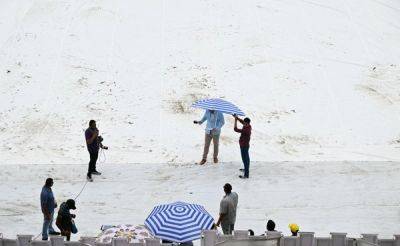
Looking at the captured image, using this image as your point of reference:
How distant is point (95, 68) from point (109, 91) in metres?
1.51

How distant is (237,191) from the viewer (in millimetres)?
12172

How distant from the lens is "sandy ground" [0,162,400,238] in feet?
35.3

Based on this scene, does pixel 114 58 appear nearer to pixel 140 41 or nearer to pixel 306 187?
pixel 140 41

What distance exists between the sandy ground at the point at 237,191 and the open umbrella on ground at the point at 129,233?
9.30ft

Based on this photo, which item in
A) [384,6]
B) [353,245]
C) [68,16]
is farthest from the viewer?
[384,6]

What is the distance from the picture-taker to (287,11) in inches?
888

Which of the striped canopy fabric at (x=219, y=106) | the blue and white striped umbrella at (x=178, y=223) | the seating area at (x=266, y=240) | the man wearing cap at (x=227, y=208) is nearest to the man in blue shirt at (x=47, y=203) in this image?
the blue and white striped umbrella at (x=178, y=223)

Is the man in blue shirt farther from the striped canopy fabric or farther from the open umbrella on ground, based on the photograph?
the striped canopy fabric

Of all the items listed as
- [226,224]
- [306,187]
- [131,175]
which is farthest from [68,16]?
[226,224]

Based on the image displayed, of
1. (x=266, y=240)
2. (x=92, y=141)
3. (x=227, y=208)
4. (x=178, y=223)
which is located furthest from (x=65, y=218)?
(x=266, y=240)

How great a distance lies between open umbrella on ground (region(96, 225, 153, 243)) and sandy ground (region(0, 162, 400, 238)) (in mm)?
2835

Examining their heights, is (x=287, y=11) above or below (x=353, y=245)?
above

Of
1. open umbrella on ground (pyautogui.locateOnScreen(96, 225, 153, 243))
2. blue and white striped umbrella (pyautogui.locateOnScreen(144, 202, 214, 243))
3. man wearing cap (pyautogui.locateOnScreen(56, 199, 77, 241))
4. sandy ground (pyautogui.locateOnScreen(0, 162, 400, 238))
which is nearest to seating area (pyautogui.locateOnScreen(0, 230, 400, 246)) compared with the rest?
open umbrella on ground (pyautogui.locateOnScreen(96, 225, 153, 243))

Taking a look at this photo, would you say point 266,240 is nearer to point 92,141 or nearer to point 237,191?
point 237,191
